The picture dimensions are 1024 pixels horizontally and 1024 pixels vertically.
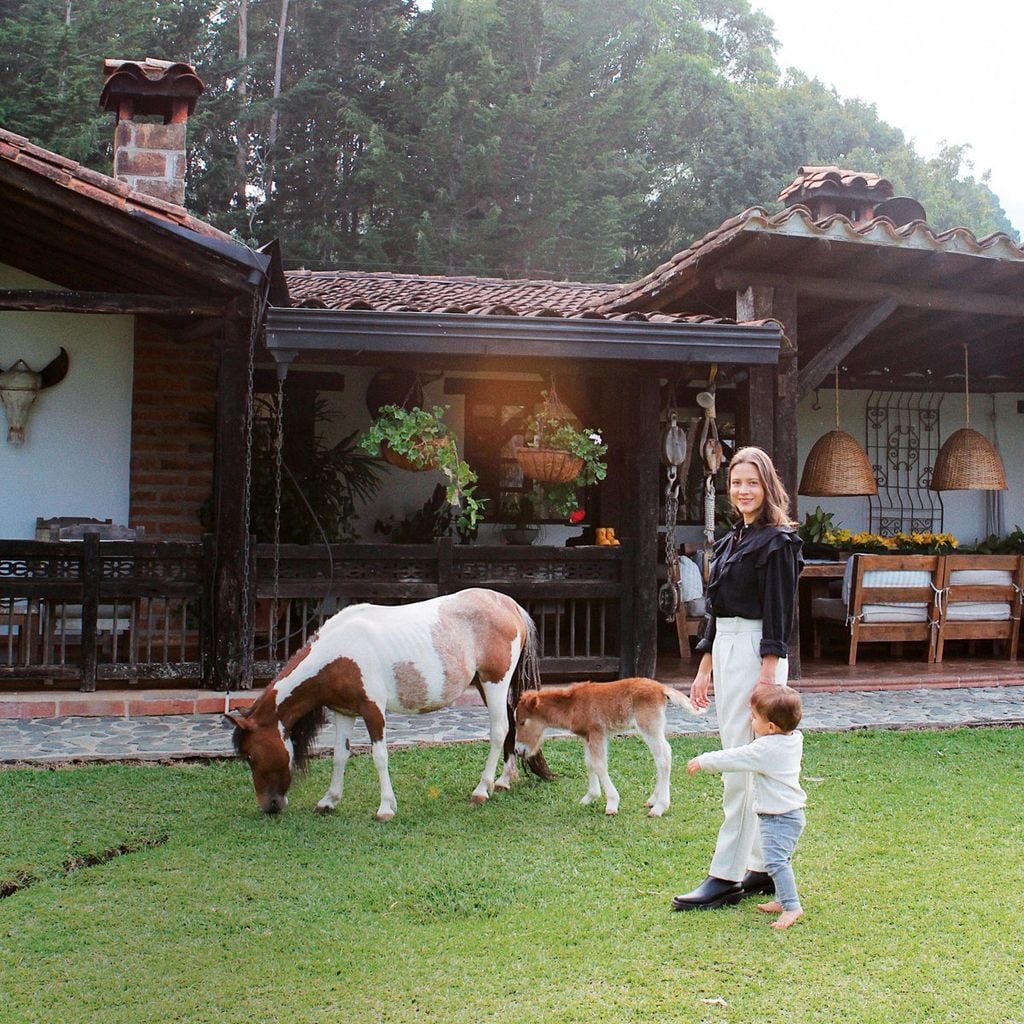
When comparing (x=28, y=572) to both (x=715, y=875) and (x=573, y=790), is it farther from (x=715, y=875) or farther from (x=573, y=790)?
(x=715, y=875)

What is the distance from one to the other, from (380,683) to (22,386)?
507 cm

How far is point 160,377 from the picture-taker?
8.91 meters

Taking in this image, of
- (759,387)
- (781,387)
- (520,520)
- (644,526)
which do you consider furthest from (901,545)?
(520,520)

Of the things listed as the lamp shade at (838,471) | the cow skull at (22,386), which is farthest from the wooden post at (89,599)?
the lamp shade at (838,471)

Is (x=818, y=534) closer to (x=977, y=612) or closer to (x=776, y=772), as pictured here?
(x=977, y=612)

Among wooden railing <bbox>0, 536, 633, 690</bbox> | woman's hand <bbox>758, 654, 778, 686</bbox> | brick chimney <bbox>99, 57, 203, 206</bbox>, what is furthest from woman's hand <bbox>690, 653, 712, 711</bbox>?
brick chimney <bbox>99, 57, 203, 206</bbox>

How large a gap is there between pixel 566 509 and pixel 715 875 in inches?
170

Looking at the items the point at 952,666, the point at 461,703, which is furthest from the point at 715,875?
the point at 952,666

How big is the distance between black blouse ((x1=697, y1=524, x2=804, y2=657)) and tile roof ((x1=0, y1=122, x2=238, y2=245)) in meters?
4.09

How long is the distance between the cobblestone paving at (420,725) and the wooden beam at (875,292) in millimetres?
2951

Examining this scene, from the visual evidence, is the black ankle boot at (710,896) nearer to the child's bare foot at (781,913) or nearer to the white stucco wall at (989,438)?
the child's bare foot at (781,913)

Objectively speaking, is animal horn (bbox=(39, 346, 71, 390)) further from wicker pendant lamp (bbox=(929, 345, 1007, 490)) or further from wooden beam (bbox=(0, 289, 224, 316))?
wicker pendant lamp (bbox=(929, 345, 1007, 490))

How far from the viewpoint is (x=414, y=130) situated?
25.3 m

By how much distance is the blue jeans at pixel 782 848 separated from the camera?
3.84 metres
